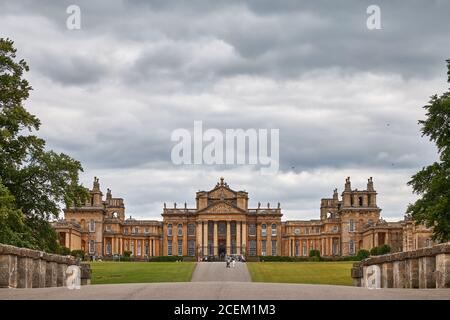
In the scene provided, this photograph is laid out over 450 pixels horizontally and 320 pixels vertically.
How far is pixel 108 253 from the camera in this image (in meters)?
159

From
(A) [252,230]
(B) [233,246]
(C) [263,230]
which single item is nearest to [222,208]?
(B) [233,246]

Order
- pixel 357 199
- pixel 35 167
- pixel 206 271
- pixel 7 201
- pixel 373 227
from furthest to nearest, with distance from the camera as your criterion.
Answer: pixel 357 199 < pixel 373 227 < pixel 206 271 < pixel 35 167 < pixel 7 201

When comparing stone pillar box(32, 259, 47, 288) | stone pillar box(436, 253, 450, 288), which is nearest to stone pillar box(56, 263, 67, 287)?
stone pillar box(32, 259, 47, 288)

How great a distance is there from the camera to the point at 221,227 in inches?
6599

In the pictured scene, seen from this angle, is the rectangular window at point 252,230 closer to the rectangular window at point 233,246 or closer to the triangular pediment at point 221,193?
the rectangular window at point 233,246

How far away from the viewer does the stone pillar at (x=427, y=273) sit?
21339mm

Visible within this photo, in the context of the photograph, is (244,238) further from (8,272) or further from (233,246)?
(8,272)

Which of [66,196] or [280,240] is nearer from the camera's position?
[66,196]

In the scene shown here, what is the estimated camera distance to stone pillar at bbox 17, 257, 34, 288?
2286 centimetres

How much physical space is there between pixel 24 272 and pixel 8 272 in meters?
1.76

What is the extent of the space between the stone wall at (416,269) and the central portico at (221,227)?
13790cm
